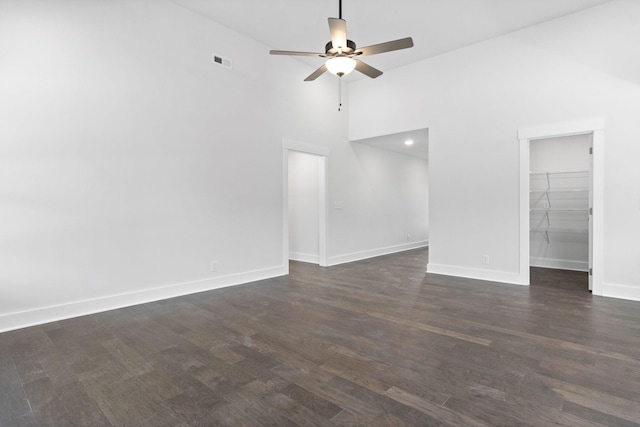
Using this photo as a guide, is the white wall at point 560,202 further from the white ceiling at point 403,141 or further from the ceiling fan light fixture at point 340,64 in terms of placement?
the ceiling fan light fixture at point 340,64

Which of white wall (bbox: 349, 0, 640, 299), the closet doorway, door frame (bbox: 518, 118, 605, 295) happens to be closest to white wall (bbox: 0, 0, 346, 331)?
white wall (bbox: 349, 0, 640, 299)

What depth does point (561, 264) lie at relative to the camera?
19.5 ft

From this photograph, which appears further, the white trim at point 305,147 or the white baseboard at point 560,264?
the white baseboard at point 560,264

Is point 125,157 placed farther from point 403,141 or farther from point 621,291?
point 621,291

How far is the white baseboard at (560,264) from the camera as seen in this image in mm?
5738

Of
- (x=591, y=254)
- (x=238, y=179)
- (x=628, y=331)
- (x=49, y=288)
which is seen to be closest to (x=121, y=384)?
(x=49, y=288)

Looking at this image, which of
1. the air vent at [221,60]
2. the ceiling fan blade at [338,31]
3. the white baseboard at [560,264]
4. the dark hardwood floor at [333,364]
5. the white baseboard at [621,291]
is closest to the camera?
the dark hardwood floor at [333,364]

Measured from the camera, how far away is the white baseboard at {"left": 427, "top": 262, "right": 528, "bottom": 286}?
482 cm

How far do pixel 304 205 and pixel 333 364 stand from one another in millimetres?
4783

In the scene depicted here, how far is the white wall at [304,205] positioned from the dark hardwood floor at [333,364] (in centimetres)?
277

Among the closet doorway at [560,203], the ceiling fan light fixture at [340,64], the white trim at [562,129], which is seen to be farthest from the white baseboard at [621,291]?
the ceiling fan light fixture at [340,64]

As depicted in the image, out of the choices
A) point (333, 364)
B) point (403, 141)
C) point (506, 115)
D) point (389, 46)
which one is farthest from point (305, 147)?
point (333, 364)

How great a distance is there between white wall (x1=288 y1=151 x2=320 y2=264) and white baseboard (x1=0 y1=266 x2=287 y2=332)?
6.08ft

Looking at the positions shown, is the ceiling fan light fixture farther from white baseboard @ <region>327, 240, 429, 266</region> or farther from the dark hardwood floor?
white baseboard @ <region>327, 240, 429, 266</region>
